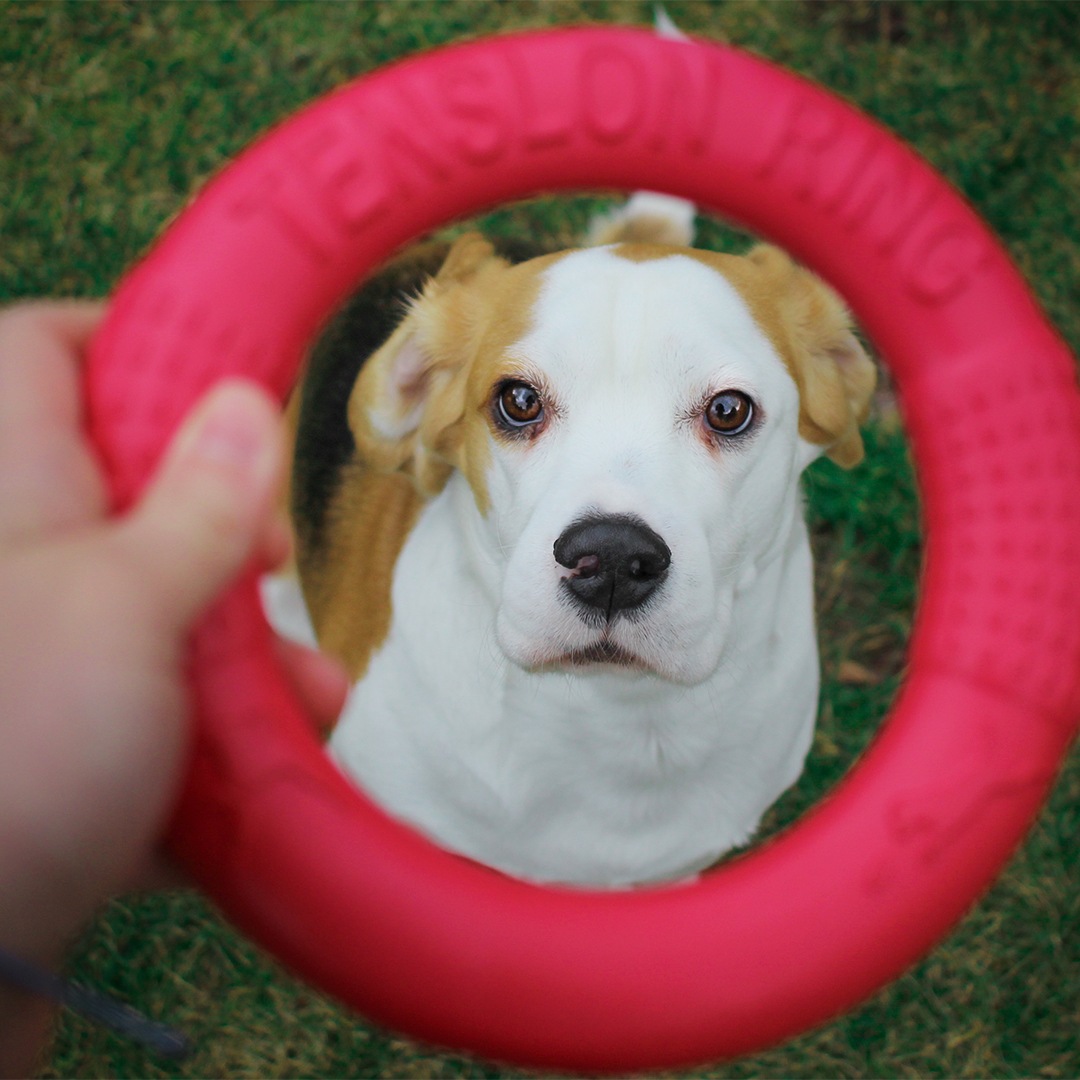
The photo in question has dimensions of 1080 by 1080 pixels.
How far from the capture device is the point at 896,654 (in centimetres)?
356

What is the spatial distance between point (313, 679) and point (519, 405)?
60 centimetres

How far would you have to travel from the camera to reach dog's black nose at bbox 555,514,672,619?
177 centimetres

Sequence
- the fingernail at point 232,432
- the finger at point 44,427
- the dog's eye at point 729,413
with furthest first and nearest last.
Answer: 1. the dog's eye at point 729,413
2. the finger at point 44,427
3. the fingernail at point 232,432

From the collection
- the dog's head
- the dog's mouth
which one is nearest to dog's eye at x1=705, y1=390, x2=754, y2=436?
the dog's head

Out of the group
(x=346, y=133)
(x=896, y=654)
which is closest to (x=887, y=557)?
(x=896, y=654)

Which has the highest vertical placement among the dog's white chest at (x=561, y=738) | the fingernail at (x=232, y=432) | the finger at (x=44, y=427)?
the fingernail at (x=232, y=432)

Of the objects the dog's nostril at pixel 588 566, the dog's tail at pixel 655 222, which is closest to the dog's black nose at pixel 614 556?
the dog's nostril at pixel 588 566

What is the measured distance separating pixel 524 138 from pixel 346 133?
0.35 metres

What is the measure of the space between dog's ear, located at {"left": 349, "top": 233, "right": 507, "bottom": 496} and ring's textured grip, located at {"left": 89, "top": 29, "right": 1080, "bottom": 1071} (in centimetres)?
15

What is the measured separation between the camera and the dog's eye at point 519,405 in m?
2.00

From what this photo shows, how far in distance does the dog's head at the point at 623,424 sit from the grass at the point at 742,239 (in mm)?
1441

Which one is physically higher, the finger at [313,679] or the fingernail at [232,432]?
the fingernail at [232,432]

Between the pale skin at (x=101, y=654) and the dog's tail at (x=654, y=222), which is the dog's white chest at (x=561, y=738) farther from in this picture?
the dog's tail at (x=654, y=222)

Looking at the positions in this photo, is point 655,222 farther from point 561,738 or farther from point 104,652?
point 104,652
